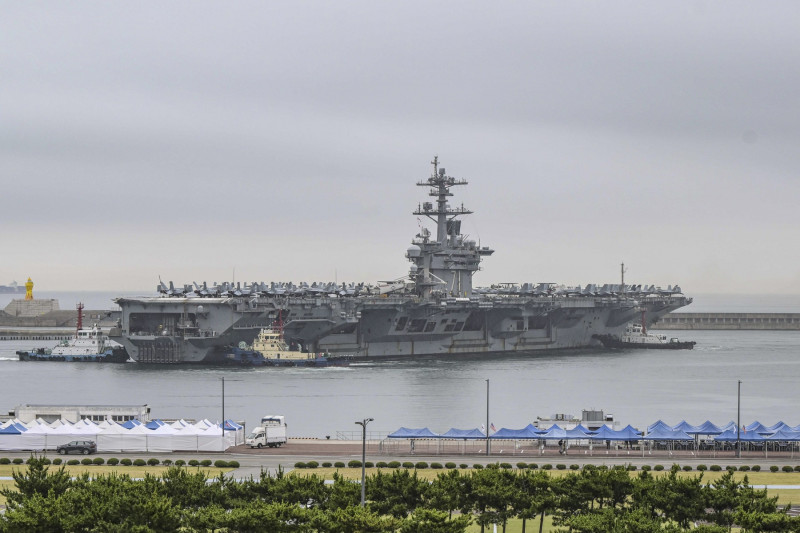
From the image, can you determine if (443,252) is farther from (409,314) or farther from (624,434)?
(624,434)

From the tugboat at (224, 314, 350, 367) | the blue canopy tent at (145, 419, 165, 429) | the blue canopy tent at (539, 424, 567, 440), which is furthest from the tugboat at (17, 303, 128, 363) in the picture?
the blue canopy tent at (539, 424, 567, 440)

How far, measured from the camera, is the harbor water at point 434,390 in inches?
1912

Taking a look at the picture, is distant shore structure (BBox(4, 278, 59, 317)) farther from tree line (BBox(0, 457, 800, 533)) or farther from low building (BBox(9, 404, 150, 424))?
tree line (BBox(0, 457, 800, 533))

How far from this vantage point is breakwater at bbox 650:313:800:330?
142 m

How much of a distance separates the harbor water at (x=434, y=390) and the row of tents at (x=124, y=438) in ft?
21.6

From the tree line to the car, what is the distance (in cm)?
1182

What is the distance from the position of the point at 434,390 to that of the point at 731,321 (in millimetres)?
93463

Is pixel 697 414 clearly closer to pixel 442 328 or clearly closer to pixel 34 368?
pixel 442 328

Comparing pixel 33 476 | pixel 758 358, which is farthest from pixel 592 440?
pixel 758 358

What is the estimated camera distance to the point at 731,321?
14375 centimetres

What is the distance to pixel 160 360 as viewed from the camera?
241ft

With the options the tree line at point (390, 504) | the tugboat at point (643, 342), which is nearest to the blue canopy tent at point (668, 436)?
the tree line at point (390, 504)

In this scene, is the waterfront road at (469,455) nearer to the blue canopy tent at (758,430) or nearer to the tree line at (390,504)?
the blue canopy tent at (758,430)

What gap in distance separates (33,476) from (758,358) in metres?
65.7
